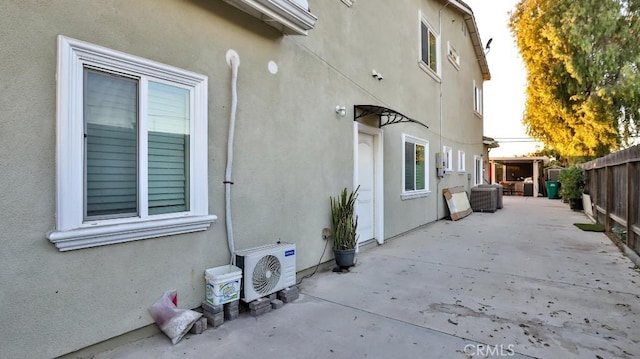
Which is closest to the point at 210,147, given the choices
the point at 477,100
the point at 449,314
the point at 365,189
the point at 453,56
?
the point at 449,314

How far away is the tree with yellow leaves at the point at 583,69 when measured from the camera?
12.3m

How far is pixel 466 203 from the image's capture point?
1193 centimetres

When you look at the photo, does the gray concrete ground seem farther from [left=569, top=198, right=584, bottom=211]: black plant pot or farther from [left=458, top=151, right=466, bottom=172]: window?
[left=569, top=198, right=584, bottom=211]: black plant pot

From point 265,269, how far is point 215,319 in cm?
68

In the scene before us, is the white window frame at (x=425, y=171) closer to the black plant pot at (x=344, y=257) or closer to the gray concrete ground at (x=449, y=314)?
the gray concrete ground at (x=449, y=314)

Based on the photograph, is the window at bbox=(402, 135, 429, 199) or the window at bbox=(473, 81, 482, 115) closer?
the window at bbox=(402, 135, 429, 199)

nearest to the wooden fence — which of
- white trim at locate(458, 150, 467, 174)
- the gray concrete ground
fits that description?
the gray concrete ground

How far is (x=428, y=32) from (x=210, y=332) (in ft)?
31.8

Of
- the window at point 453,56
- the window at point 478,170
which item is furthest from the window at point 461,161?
the window at point 453,56

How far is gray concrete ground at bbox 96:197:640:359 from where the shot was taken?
8.75ft

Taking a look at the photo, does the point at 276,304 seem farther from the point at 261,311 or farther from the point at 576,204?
the point at 576,204

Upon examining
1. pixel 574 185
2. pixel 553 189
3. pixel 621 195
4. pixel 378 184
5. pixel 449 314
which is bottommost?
pixel 449 314

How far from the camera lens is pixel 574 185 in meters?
12.5

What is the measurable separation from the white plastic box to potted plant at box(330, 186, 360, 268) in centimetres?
197
